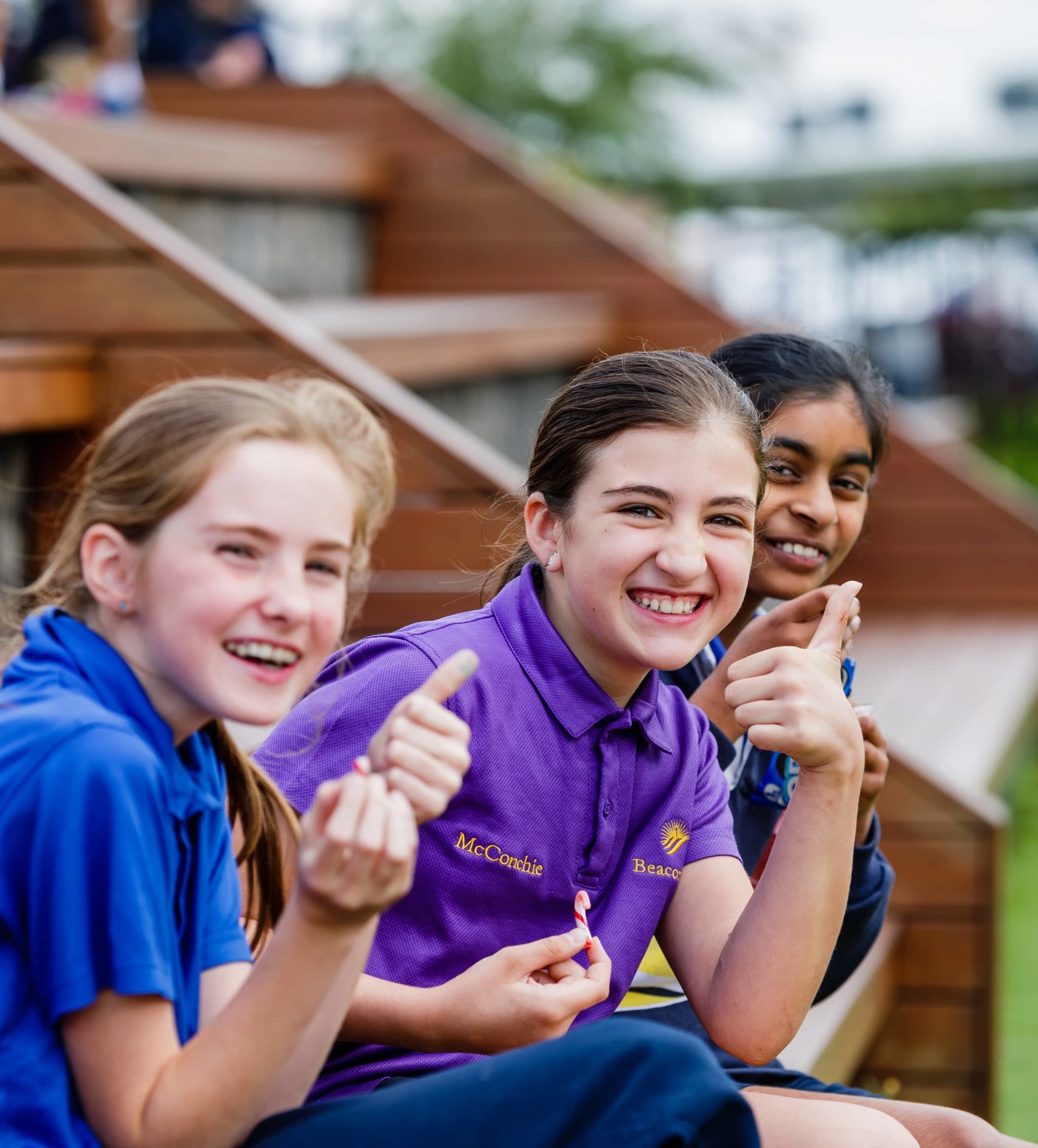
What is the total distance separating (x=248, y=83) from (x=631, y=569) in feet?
14.1

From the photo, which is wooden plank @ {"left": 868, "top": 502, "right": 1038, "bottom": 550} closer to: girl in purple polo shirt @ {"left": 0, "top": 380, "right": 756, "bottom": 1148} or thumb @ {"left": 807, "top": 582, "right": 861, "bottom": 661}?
thumb @ {"left": 807, "top": 582, "right": 861, "bottom": 661}

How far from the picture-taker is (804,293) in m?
16.1

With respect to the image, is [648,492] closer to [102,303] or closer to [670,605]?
[670,605]

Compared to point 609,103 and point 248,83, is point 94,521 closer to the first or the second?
point 248,83

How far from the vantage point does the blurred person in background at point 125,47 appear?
183 inches

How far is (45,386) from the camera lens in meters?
2.39

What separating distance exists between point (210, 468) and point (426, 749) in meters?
0.27

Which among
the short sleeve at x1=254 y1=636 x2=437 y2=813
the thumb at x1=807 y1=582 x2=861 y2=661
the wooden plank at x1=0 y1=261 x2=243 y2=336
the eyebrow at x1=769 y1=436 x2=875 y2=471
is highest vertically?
the wooden plank at x1=0 y1=261 x2=243 y2=336

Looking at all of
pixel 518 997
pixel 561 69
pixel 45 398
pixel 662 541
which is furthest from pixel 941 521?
pixel 561 69

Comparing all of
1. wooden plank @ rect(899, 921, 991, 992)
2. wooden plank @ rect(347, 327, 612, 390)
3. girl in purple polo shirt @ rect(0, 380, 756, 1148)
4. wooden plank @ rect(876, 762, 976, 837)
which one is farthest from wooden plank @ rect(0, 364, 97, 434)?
wooden plank @ rect(899, 921, 991, 992)

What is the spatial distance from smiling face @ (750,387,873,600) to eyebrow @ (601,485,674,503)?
1.43 feet

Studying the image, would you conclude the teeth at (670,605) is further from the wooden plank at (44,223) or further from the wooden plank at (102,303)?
the wooden plank at (44,223)

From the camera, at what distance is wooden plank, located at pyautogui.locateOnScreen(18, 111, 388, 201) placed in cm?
353

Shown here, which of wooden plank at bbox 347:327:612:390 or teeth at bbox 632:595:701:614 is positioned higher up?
wooden plank at bbox 347:327:612:390
